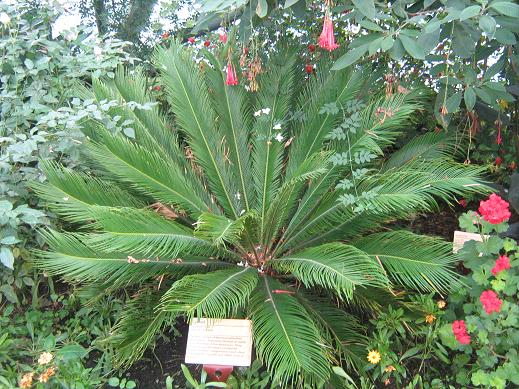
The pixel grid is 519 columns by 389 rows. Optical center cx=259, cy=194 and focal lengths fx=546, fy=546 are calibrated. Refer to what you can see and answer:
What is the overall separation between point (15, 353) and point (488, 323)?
1.96 meters

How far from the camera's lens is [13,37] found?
2918 millimetres

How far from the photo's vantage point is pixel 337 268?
197cm

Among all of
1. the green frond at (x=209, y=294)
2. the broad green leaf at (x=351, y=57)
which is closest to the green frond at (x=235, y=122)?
the green frond at (x=209, y=294)

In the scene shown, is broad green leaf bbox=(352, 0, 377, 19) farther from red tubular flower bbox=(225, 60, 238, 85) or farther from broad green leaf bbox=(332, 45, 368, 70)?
red tubular flower bbox=(225, 60, 238, 85)

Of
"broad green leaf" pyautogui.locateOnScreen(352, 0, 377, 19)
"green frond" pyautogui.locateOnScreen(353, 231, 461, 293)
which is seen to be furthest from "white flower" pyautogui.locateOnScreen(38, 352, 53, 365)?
"broad green leaf" pyautogui.locateOnScreen(352, 0, 377, 19)

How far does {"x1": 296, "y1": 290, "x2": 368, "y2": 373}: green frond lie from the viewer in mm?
2148

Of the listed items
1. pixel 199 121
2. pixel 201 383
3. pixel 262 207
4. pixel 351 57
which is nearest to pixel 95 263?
pixel 201 383

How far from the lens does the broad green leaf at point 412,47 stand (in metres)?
1.83

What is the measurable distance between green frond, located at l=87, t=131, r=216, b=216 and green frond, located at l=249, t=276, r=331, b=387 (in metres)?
0.55

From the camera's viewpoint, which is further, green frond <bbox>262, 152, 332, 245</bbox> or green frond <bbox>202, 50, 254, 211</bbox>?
green frond <bbox>202, 50, 254, 211</bbox>

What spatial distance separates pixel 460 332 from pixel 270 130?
1265 mm

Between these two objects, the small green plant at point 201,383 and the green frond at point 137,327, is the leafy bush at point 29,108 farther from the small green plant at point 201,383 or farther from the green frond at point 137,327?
the small green plant at point 201,383

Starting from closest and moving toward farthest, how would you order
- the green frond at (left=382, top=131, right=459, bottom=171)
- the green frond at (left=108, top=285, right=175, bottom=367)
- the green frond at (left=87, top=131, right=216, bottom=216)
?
the green frond at (left=108, top=285, right=175, bottom=367) → the green frond at (left=87, top=131, right=216, bottom=216) → the green frond at (left=382, top=131, right=459, bottom=171)

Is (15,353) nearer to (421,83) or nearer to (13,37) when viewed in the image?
(13,37)
